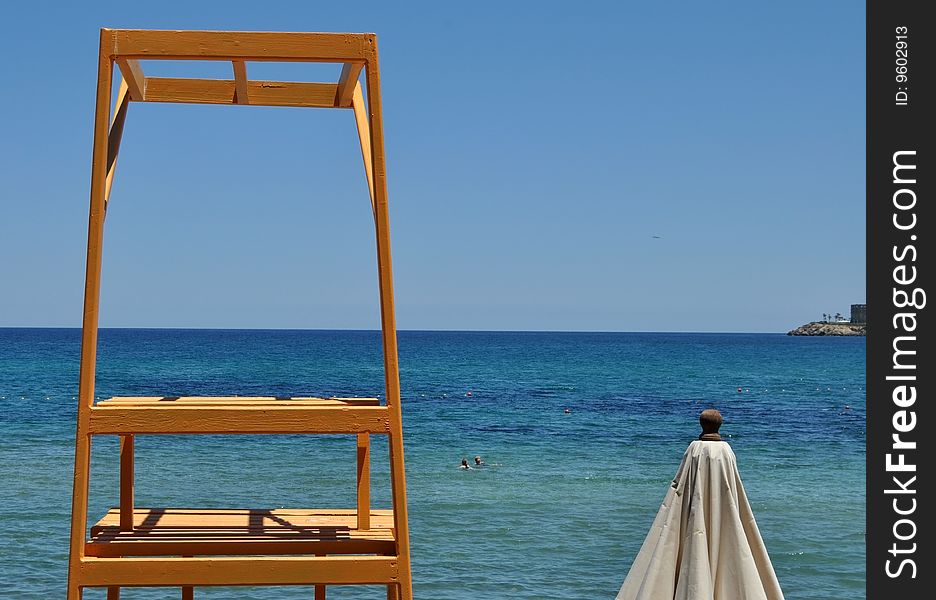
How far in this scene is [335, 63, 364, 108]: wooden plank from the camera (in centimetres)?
568

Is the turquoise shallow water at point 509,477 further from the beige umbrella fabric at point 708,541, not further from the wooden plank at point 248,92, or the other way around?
the wooden plank at point 248,92

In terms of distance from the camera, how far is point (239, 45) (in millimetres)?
5129

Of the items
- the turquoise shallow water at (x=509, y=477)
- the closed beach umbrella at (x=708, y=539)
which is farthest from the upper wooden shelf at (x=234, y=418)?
the turquoise shallow water at (x=509, y=477)

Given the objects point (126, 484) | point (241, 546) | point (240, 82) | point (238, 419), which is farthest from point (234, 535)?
point (240, 82)

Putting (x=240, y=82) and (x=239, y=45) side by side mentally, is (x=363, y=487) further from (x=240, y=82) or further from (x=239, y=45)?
(x=239, y=45)

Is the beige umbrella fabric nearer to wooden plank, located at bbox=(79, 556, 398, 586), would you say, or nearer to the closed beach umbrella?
the closed beach umbrella

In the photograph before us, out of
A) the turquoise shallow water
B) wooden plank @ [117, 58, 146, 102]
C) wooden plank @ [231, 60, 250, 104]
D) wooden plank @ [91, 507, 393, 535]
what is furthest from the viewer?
the turquoise shallow water

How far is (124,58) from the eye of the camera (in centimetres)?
516

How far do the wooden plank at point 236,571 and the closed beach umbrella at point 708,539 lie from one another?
2.39 metres

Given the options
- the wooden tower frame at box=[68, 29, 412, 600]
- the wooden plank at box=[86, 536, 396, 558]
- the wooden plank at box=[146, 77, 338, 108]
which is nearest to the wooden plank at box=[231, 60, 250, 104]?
the wooden plank at box=[146, 77, 338, 108]

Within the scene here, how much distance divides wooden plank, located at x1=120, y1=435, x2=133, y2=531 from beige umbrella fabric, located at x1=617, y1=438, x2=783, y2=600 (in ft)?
10.1

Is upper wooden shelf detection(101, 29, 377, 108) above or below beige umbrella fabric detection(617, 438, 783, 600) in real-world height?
above
